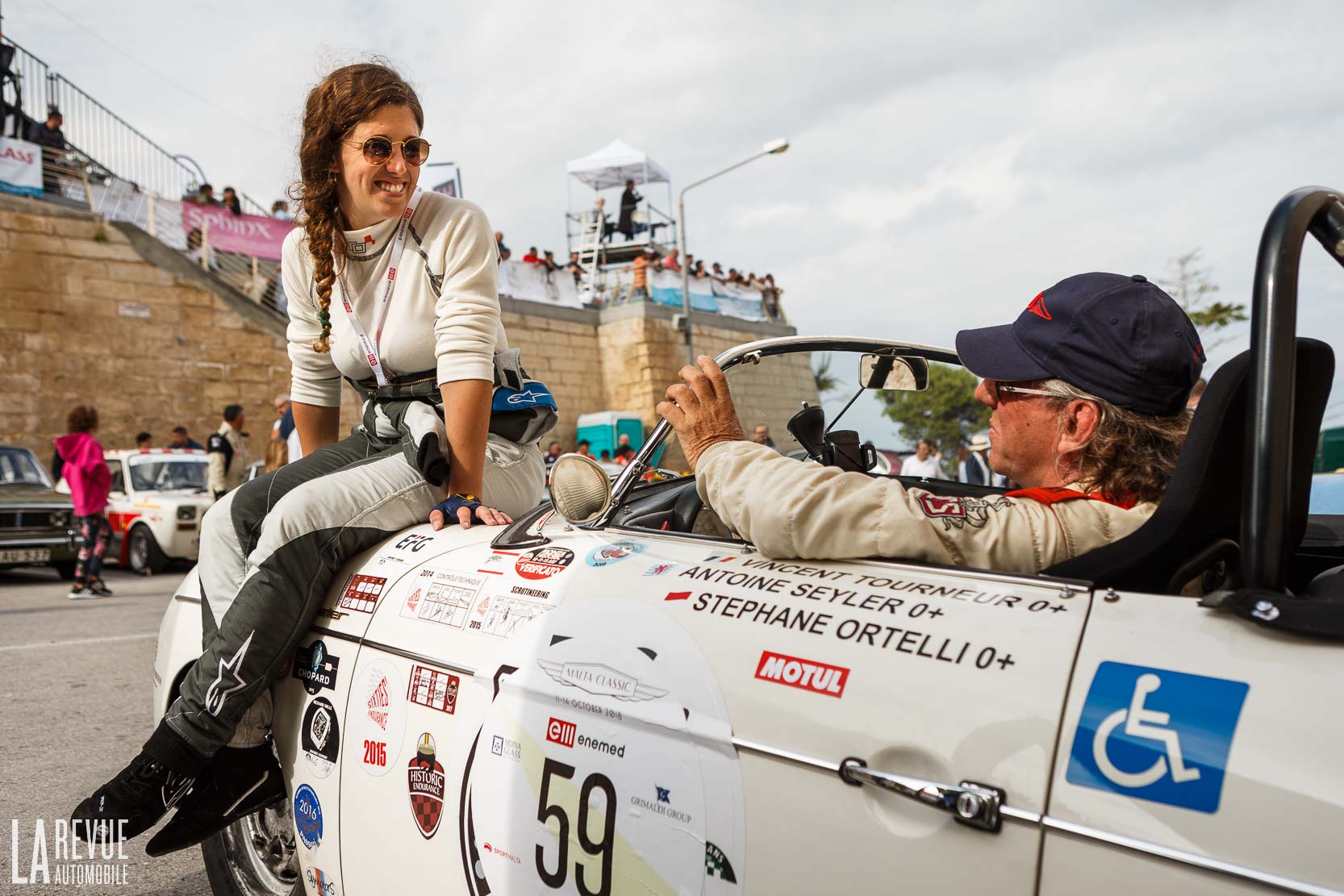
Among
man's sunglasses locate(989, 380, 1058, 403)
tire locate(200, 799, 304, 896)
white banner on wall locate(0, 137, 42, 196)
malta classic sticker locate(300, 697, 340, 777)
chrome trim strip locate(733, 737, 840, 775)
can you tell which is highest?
white banner on wall locate(0, 137, 42, 196)

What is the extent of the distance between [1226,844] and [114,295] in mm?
22433

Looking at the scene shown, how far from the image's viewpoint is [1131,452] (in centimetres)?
169

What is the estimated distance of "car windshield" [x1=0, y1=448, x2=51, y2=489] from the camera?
11.9 metres

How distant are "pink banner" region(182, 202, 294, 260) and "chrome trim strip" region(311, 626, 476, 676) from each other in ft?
68.0

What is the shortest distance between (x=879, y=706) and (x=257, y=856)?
1.90 meters

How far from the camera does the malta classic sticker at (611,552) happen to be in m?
1.82

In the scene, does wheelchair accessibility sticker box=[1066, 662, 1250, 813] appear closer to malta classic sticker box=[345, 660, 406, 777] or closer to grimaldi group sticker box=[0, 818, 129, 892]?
malta classic sticker box=[345, 660, 406, 777]

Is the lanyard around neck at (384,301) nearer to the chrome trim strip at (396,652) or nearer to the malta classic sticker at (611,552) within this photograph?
the chrome trim strip at (396,652)

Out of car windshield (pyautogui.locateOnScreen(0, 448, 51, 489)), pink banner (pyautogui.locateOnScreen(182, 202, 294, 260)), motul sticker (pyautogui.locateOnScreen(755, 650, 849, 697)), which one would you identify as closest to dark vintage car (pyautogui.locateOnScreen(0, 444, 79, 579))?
car windshield (pyautogui.locateOnScreen(0, 448, 51, 489))

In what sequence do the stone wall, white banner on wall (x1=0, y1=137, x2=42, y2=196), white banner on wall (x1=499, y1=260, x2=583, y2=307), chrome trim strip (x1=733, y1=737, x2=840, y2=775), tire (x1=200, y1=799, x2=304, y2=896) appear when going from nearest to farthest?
1. chrome trim strip (x1=733, y1=737, x2=840, y2=775)
2. tire (x1=200, y1=799, x2=304, y2=896)
3. white banner on wall (x1=0, y1=137, x2=42, y2=196)
4. the stone wall
5. white banner on wall (x1=499, y1=260, x2=583, y2=307)

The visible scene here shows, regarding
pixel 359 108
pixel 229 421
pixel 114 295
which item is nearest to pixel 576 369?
pixel 114 295

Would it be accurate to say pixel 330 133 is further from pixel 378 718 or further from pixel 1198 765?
pixel 1198 765

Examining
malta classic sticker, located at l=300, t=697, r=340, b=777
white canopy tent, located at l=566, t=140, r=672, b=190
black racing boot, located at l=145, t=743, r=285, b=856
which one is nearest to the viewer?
malta classic sticker, located at l=300, t=697, r=340, b=777

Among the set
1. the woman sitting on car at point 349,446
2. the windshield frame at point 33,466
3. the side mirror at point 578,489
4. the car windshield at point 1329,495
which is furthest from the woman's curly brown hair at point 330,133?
the windshield frame at point 33,466
